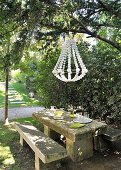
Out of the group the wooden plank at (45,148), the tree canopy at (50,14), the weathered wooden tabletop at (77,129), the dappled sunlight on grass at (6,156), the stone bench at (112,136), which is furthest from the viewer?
the stone bench at (112,136)

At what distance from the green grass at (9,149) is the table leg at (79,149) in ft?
3.02

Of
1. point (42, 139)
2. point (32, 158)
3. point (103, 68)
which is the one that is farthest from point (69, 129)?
point (103, 68)

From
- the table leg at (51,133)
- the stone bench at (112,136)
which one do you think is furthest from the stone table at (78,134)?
the table leg at (51,133)

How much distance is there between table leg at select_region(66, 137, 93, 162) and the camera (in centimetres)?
256

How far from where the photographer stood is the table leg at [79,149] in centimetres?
256

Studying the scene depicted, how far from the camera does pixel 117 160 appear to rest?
2564mm

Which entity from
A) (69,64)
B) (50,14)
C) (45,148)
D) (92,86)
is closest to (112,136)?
(45,148)

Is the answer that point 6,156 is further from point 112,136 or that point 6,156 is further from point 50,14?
point 50,14

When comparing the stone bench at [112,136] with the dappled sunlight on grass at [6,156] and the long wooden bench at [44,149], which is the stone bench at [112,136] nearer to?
the long wooden bench at [44,149]

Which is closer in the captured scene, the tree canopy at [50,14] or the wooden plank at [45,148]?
the wooden plank at [45,148]

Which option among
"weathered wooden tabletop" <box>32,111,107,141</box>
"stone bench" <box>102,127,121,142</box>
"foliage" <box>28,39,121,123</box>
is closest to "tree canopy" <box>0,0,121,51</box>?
"foliage" <box>28,39,121,123</box>

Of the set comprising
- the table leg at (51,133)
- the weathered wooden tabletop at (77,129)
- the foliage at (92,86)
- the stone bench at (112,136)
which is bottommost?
the table leg at (51,133)

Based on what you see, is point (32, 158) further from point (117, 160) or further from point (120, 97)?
point (120, 97)

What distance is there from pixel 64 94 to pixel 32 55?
6.70 feet
